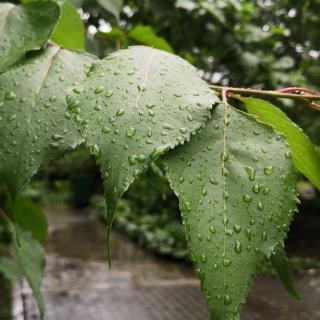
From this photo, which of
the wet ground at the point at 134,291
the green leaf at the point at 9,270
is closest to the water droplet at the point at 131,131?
the green leaf at the point at 9,270

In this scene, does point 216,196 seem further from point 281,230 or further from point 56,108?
point 56,108

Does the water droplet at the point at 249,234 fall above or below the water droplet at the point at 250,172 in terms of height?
below

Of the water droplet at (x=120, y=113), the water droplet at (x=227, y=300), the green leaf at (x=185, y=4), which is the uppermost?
the water droplet at (x=120, y=113)

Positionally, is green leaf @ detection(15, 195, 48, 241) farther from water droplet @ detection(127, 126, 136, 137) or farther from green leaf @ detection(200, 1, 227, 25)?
green leaf @ detection(200, 1, 227, 25)

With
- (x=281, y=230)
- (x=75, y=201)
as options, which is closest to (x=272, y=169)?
(x=281, y=230)

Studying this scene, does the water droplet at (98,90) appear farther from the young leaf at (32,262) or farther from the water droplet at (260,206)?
the young leaf at (32,262)

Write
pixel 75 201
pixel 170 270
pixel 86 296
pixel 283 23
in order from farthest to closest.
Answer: pixel 75 201 → pixel 170 270 → pixel 86 296 → pixel 283 23

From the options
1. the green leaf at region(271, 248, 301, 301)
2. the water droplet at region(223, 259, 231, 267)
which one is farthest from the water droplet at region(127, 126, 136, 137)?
the green leaf at region(271, 248, 301, 301)
